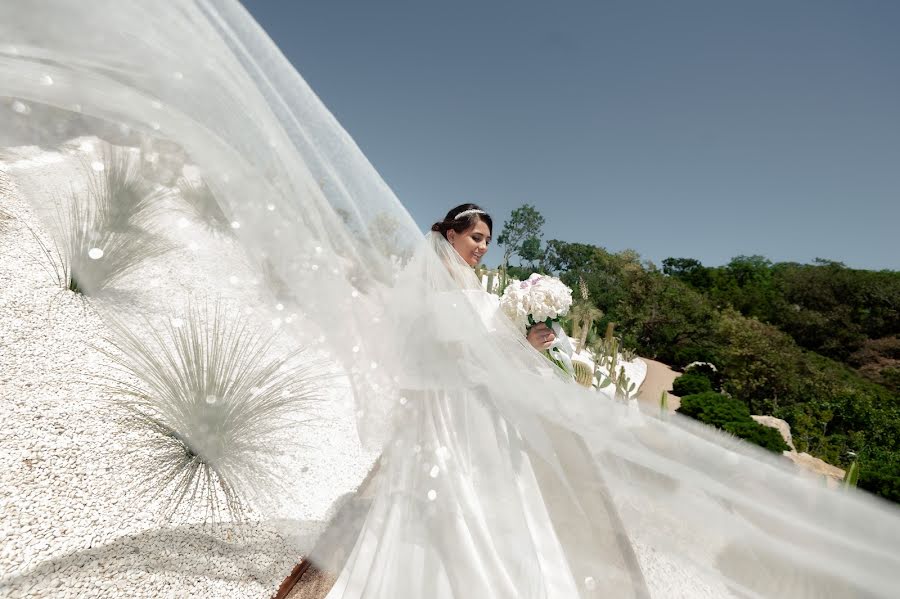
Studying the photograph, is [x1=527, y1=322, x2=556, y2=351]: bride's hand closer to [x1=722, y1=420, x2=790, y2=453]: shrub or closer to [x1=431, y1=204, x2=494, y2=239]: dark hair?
[x1=431, y1=204, x2=494, y2=239]: dark hair

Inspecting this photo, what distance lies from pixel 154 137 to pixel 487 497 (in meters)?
1.78

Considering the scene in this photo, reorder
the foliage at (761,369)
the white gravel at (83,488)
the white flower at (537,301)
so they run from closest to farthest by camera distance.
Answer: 1. the white gravel at (83,488)
2. the white flower at (537,301)
3. the foliage at (761,369)

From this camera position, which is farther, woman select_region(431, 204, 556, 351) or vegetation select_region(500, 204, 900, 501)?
vegetation select_region(500, 204, 900, 501)

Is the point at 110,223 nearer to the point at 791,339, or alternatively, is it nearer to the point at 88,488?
the point at 88,488

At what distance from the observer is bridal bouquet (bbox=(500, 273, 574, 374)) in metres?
1.90

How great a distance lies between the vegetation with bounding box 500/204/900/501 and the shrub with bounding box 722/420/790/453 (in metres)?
0.04

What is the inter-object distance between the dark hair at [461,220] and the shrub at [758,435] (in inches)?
231


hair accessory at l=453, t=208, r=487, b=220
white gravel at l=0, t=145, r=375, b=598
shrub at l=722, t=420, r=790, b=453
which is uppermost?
hair accessory at l=453, t=208, r=487, b=220

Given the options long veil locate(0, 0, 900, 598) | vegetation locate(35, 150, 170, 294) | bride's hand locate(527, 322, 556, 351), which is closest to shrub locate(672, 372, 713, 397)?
bride's hand locate(527, 322, 556, 351)

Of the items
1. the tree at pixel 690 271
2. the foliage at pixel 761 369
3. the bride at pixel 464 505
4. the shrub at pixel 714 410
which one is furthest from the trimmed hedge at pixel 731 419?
the tree at pixel 690 271

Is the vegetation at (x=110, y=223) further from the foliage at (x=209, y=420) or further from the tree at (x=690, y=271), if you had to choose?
the tree at (x=690, y=271)

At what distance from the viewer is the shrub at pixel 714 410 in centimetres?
687

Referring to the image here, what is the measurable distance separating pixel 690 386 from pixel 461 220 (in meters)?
12.1

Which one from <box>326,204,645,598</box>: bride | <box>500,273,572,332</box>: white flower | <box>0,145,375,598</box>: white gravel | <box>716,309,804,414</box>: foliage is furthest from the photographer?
<box>716,309,804,414</box>: foliage
